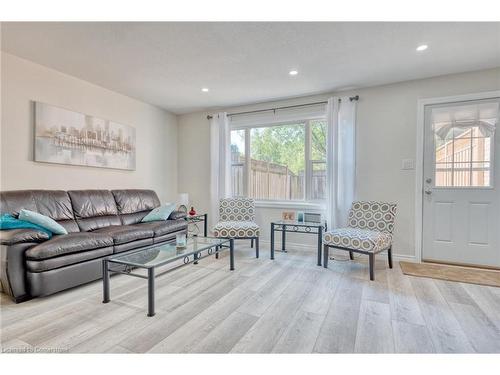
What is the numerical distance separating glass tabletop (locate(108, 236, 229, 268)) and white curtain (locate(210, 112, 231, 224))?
60.2 inches

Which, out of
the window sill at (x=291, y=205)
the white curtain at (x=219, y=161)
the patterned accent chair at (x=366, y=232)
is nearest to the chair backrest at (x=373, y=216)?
the patterned accent chair at (x=366, y=232)

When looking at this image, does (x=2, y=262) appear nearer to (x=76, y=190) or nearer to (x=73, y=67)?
(x=76, y=190)

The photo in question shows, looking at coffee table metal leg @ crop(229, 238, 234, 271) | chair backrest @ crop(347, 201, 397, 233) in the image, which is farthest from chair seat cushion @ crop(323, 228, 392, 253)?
coffee table metal leg @ crop(229, 238, 234, 271)

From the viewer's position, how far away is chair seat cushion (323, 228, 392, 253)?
2.75m

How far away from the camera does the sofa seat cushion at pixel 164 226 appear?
3281mm

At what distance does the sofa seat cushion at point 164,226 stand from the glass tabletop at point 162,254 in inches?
21.4

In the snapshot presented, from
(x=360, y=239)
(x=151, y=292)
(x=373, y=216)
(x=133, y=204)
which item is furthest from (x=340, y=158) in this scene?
(x=133, y=204)

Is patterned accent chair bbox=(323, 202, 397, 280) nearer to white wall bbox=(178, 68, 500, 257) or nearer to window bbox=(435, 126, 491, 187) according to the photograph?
white wall bbox=(178, 68, 500, 257)

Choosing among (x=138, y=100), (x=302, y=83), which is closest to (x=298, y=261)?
(x=302, y=83)

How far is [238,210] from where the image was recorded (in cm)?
408

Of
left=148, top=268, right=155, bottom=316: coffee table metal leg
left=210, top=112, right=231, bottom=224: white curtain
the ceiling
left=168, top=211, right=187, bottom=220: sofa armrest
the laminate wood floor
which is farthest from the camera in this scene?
left=210, top=112, right=231, bottom=224: white curtain

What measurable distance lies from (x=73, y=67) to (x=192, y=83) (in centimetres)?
135
